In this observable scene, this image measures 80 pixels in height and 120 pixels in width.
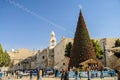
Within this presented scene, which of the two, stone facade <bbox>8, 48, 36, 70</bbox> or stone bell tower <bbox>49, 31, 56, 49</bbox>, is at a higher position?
stone bell tower <bbox>49, 31, 56, 49</bbox>

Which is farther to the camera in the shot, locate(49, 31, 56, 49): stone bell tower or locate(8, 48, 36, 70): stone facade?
locate(8, 48, 36, 70): stone facade

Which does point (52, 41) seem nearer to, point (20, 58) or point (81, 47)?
point (20, 58)

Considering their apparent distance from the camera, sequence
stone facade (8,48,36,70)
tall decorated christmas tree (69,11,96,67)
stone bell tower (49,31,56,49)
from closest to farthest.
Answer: tall decorated christmas tree (69,11,96,67)
stone bell tower (49,31,56,49)
stone facade (8,48,36,70)

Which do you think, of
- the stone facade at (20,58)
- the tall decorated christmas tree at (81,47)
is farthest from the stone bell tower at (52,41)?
the tall decorated christmas tree at (81,47)

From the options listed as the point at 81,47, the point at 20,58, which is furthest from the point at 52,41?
the point at 81,47

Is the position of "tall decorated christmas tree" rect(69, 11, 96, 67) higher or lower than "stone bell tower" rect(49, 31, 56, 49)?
lower

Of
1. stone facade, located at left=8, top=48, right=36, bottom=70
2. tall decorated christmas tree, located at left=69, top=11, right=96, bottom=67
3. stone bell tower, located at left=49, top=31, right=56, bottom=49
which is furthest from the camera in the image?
stone facade, located at left=8, top=48, right=36, bottom=70

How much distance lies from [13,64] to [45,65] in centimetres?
1651

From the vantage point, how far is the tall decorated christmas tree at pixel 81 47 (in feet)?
154

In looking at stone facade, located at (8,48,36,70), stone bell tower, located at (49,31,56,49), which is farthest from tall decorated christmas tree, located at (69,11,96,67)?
stone facade, located at (8,48,36,70)

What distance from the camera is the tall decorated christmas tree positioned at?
4684cm

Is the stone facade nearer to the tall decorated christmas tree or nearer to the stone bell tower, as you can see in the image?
the stone bell tower

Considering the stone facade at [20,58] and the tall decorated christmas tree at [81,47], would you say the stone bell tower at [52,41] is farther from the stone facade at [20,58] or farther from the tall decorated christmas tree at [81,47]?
the tall decorated christmas tree at [81,47]

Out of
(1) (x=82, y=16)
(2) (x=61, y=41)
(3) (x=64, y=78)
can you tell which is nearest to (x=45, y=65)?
(2) (x=61, y=41)
